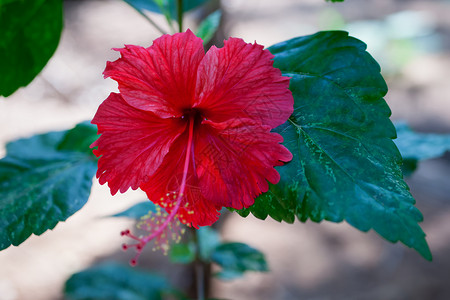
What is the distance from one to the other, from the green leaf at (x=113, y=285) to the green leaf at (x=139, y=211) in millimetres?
447

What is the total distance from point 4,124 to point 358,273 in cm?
249

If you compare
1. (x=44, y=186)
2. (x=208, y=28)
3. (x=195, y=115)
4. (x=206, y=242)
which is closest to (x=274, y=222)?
(x=206, y=242)

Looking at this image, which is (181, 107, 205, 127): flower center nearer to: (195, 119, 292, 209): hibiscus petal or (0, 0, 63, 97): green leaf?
(195, 119, 292, 209): hibiscus petal

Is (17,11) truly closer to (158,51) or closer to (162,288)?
(158,51)

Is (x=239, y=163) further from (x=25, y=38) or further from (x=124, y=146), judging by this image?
(x=25, y=38)

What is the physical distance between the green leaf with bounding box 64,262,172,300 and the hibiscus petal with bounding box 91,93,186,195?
95 centimetres

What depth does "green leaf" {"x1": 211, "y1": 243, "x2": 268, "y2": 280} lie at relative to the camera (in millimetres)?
1208

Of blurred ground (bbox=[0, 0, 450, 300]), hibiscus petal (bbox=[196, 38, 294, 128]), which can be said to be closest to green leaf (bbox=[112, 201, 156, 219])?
hibiscus petal (bbox=[196, 38, 294, 128])

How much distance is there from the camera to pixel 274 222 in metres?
2.47

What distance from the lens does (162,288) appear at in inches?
57.6

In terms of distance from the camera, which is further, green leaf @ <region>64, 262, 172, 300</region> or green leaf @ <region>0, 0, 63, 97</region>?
green leaf @ <region>64, 262, 172, 300</region>

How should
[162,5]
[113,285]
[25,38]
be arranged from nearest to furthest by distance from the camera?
[25,38]
[162,5]
[113,285]

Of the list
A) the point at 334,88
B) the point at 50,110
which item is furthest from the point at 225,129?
the point at 50,110

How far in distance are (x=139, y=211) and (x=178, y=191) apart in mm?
527
